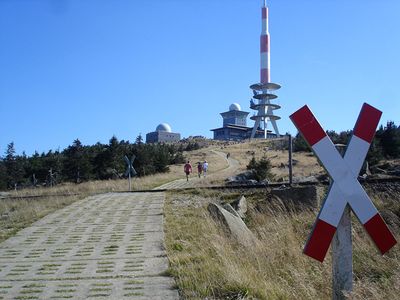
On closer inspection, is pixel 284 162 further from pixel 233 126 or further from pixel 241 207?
pixel 233 126

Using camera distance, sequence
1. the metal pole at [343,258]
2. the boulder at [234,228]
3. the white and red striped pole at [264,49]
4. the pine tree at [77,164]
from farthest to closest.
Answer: the white and red striped pole at [264,49], the pine tree at [77,164], the boulder at [234,228], the metal pole at [343,258]

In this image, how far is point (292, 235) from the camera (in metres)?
8.03

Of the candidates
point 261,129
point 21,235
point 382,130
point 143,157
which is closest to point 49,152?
point 143,157

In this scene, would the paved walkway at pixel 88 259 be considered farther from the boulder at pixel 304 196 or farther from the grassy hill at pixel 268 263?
the boulder at pixel 304 196

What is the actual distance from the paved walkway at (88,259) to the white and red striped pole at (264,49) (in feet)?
373

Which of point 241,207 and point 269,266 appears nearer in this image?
point 269,266

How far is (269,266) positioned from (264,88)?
5011 inches

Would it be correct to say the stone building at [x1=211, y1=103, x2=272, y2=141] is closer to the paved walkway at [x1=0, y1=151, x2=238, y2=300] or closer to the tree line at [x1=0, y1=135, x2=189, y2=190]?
the tree line at [x1=0, y1=135, x2=189, y2=190]

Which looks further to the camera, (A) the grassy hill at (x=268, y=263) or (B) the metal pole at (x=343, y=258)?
(A) the grassy hill at (x=268, y=263)

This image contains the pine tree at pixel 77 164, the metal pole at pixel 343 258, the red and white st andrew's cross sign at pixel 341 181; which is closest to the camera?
the red and white st andrew's cross sign at pixel 341 181

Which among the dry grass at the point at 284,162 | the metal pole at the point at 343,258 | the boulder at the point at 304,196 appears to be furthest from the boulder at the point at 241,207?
the metal pole at the point at 343,258

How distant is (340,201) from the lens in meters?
4.28

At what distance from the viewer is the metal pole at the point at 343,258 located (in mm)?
4332

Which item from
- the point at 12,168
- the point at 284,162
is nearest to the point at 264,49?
the point at 284,162
